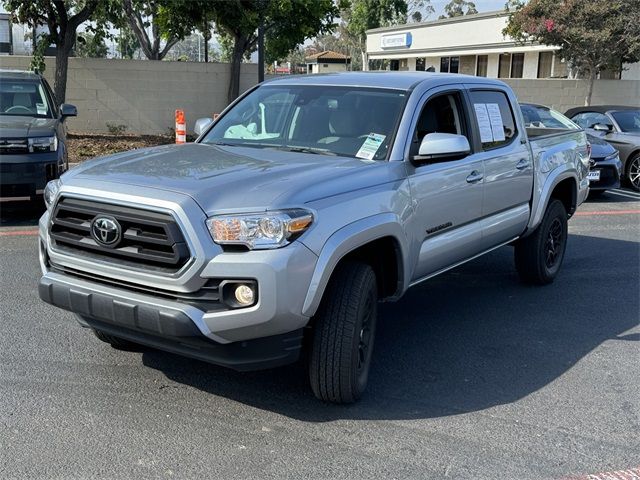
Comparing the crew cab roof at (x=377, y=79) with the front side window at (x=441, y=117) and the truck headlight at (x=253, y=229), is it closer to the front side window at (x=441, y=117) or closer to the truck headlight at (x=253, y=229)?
the front side window at (x=441, y=117)

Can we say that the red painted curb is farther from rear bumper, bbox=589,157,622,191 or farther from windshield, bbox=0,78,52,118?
windshield, bbox=0,78,52,118

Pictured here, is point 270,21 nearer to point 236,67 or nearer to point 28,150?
point 236,67

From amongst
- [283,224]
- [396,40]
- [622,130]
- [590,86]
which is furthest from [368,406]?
[396,40]

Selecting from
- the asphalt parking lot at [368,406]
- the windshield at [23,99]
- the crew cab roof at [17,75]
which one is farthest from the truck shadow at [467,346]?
the crew cab roof at [17,75]

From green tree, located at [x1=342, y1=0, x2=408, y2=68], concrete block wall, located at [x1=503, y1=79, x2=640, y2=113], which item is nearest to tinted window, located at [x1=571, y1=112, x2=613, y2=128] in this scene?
concrete block wall, located at [x1=503, y1=79, x2=640, y2=113]

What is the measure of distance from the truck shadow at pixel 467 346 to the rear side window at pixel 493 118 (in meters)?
1.44

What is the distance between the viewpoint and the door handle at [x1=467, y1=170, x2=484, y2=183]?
507cm

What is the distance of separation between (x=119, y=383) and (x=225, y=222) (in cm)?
144

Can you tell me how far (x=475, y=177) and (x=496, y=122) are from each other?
2.67 feet

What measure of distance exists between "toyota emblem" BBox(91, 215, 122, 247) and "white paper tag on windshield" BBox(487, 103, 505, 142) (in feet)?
10.7

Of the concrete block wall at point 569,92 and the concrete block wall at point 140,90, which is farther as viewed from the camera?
the concrete block wall at point 569,92

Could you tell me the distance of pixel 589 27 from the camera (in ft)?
69.9

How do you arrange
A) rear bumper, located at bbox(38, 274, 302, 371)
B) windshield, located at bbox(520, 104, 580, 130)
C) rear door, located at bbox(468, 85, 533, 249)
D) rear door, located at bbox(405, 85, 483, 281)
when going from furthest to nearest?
1. windshield, located at bbox(520, 104, 580, 130)
2. rear door, located at bbox(468, 85, 533, 249)
3. rear door, located at bbox(405, 85, 483, 281)
4. rear bumper, located at bbox(38, 274, 302, 371)

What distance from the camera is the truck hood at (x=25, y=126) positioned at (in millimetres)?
8398
